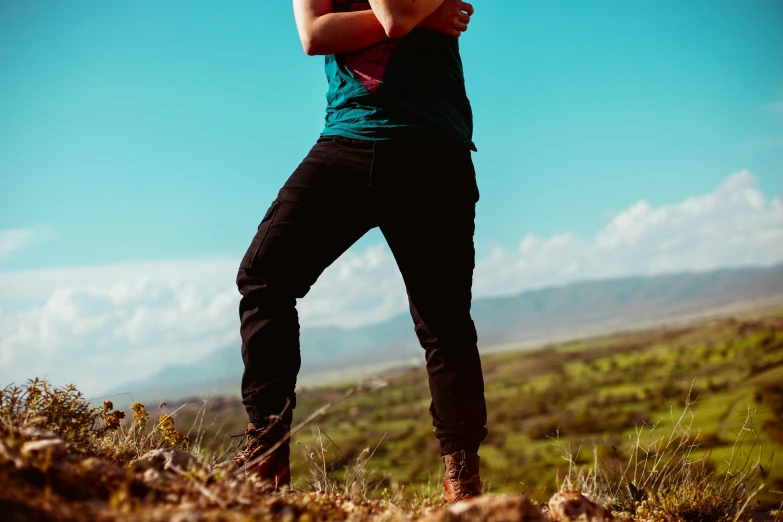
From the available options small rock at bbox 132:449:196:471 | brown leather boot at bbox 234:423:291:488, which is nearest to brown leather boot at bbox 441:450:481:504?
brown leather boot at bbox 234:423:291:488

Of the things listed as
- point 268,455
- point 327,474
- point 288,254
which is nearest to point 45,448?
point 268,455

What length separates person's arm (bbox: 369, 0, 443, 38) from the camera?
2.52 metres

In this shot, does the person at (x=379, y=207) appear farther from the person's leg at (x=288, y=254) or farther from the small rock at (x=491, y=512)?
the small rock at (x=491, y=512)

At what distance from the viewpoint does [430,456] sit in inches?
1577

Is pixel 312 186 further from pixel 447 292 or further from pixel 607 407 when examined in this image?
pixel 607 407

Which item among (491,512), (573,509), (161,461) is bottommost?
(573,509)

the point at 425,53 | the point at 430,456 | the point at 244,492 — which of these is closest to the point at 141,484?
the point at 244,492

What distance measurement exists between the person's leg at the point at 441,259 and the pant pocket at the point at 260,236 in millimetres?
426

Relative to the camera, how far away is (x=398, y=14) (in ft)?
8.30

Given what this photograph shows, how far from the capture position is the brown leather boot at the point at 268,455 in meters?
2.52

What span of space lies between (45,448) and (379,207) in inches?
57.0

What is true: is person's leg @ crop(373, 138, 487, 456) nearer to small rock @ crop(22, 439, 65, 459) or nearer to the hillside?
the hillside

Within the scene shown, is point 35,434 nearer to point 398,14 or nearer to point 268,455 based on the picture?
point 268,455

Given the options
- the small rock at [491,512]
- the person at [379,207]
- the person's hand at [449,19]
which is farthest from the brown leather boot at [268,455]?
the person's hand at [449,19]
